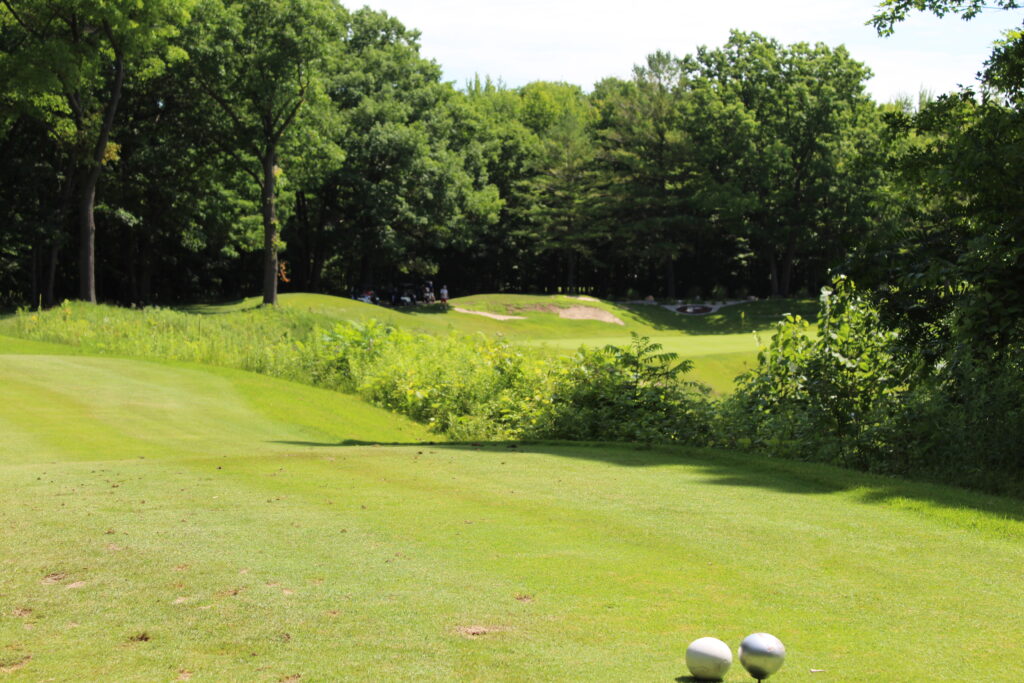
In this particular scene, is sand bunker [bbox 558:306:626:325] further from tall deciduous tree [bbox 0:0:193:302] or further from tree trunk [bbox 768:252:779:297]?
tall deciduous tree [bbox 0:0:193:302]

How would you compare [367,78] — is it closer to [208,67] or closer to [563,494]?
[208,67]

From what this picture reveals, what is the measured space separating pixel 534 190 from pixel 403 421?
160 ft

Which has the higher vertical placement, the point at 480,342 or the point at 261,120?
the point at 261,120

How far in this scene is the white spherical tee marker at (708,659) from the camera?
13.3 ft

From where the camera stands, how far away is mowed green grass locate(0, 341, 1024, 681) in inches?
192

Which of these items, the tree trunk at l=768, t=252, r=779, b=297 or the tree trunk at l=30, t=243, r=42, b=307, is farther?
the tree trunk at l=768, t=252, r=779, b=297

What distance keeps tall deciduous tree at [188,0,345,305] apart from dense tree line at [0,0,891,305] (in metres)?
0.11

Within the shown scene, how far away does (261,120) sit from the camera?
44906 millimetres

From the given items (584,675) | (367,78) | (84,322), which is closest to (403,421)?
(84,322)

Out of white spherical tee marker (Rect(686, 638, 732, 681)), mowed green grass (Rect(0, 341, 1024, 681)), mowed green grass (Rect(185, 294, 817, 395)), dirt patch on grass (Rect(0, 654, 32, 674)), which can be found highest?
mowed green grass (Rect(185, 294, 817, 395))

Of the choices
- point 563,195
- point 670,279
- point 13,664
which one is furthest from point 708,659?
point 670,279

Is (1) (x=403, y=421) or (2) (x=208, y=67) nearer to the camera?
(1) (x=403, y=421)

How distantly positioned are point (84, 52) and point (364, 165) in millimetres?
23710

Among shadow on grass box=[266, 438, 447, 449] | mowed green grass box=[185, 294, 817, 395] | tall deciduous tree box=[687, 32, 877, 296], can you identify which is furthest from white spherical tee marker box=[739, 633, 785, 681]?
tall deciduous tree box=[687, 32, 877, 296]
